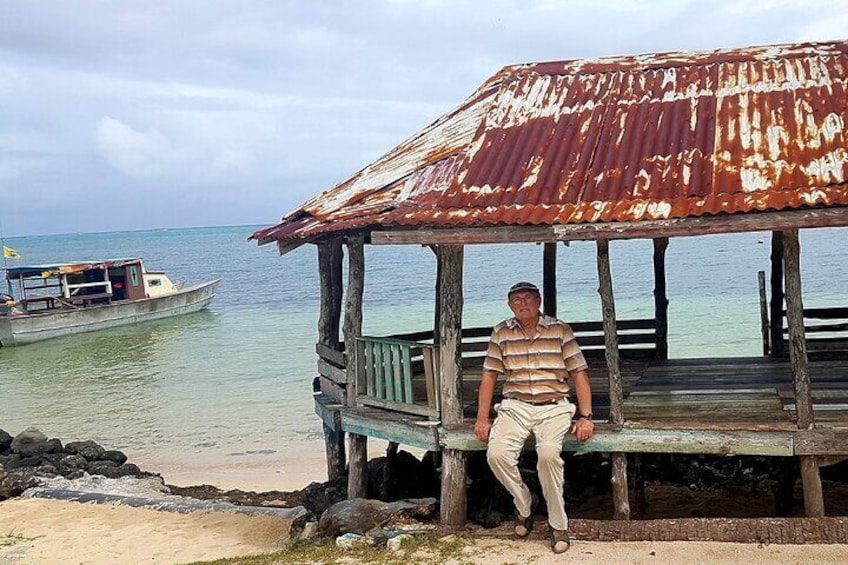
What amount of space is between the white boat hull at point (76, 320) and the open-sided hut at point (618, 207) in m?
29.2

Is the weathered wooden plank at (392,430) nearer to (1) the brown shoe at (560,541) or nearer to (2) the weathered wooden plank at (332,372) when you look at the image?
(2) the weathered wooden plank at (332,372)

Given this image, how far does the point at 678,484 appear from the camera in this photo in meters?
10.8

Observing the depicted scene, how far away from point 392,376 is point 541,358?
78.1 inches

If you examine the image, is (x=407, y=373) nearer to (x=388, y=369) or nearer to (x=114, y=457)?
(x=388, y=369)

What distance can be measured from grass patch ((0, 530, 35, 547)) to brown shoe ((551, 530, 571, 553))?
6574 mm

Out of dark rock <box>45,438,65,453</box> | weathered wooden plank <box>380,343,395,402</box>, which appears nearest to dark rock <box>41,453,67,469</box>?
dark rock <box>45,438,65,453</box>

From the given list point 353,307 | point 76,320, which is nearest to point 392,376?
point 353,307

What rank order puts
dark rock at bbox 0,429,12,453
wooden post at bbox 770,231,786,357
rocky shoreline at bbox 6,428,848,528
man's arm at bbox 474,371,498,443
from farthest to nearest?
dark rock at bbox 0,429,12,453 → wooden post at bbox 770,231,786,357 → rocky shoreline at bbox 6,428,848,528 → man's arm at bbox 474,371,498,443

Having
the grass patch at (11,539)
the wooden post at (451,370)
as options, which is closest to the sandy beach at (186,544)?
the grass patch at (11,539)

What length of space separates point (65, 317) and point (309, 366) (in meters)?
14.6

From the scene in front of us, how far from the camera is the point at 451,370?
8.56 metres

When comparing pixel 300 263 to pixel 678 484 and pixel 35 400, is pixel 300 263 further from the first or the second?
pixel 678 484

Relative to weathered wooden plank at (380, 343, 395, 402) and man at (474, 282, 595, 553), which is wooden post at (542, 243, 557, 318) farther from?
man at (474, 282, 595, 553)

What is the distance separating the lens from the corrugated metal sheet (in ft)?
25.4
